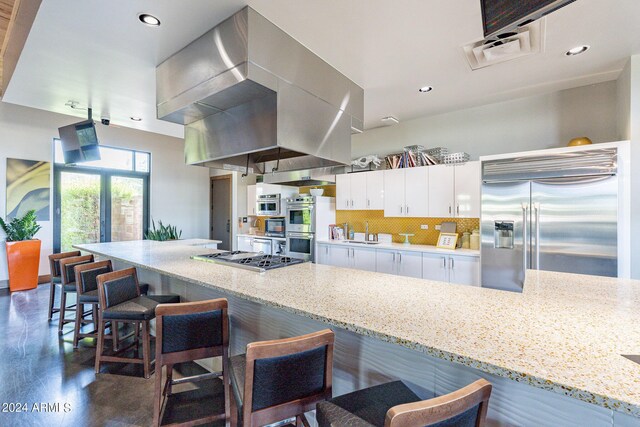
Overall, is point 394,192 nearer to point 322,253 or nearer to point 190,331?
point 322,253

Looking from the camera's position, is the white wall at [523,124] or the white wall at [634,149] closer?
the white wall at [634,149]

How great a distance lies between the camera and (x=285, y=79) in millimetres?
2195

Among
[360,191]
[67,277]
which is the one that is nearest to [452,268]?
[360,191]

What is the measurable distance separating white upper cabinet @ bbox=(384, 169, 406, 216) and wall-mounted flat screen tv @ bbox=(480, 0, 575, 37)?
3.21 meters

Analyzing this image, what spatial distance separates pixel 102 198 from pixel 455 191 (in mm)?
6692

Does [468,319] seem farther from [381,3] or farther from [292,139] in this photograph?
[381,3]

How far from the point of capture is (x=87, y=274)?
279cm

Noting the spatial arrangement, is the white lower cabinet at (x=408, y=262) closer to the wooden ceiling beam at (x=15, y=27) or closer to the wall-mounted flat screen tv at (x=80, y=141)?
the wall-mounted flat screen tv at (x=80, y=141)

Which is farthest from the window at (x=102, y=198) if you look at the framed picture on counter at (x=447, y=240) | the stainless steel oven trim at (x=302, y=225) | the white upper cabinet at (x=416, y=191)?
the framed picture on counter at (x=447, y=240)

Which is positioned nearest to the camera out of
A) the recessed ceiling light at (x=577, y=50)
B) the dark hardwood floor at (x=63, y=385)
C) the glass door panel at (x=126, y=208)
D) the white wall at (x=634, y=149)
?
the dark hardwood floor at (x=63, y=385)

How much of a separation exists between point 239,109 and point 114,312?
1.83m

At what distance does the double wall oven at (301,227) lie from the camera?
5.13 meters

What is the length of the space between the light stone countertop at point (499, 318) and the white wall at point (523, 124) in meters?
2.18

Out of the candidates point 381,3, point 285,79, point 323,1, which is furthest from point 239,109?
point 381,3
